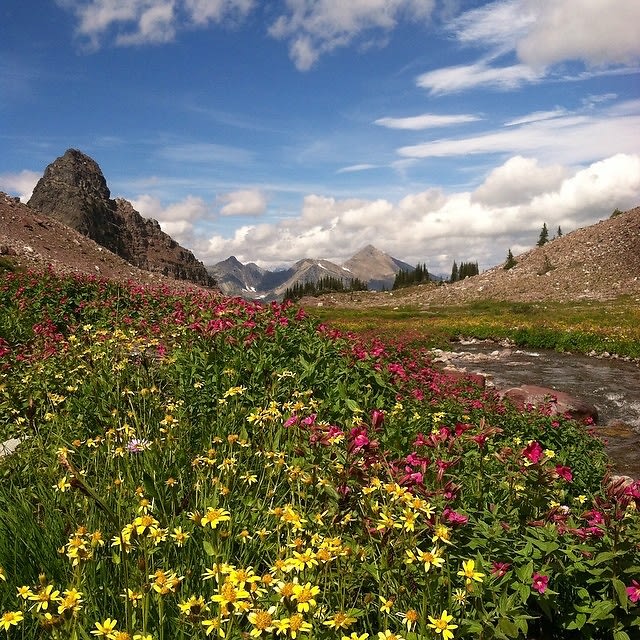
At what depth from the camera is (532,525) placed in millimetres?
3914

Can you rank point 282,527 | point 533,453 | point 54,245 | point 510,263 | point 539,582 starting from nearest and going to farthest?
point 539,582
point 282,527
point 533,453
point 54,245
point 510,263

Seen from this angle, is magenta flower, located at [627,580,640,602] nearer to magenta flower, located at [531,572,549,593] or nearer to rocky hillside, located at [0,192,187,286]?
magenta flower, located at [531,572,549,593]

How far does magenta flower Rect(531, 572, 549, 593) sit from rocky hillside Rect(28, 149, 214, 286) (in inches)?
3845

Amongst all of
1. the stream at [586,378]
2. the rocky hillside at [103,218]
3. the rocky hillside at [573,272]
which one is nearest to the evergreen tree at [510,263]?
the rocky hillside at [573,272]

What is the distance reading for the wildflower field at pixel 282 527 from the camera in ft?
8.38

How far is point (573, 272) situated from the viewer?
2785 inches

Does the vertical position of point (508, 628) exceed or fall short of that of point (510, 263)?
it falls short

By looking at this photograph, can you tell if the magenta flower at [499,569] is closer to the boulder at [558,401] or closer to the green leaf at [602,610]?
the green leaf at [602,610]

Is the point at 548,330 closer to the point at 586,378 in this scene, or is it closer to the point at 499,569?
the point at 586,378

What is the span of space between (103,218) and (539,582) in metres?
120

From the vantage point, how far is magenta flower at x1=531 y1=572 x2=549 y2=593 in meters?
2.92

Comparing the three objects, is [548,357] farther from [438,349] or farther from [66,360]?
[66,360]

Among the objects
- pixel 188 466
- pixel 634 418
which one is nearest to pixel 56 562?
pixel 188 466

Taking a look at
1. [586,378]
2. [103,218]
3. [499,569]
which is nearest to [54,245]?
[586,378]
